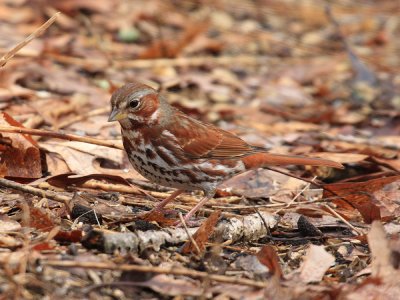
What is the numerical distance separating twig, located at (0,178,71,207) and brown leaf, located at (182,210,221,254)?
29.5 inches

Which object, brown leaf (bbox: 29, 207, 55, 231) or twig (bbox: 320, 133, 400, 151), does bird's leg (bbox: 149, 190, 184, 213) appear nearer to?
brown leaf (bbox: 29, 207, 55, 231)

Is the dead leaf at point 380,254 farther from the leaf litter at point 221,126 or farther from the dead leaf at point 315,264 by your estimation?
the dead leaf at point 315,264

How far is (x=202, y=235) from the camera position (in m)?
3.99

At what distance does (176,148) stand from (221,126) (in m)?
2.44

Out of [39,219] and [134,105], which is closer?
[39,219]

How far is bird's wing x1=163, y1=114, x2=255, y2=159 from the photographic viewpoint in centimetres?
483

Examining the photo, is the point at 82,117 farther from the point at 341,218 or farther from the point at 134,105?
the point at 341,218

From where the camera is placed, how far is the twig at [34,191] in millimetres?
4172

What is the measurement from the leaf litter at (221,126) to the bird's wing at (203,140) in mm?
336

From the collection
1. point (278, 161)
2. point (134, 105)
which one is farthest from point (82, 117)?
point (278, 161)

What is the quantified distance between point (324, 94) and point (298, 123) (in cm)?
141

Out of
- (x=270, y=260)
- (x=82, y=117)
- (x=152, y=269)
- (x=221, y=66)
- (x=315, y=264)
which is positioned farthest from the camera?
(x=221, y=66)

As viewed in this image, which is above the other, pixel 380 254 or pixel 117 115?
pixel 117 115

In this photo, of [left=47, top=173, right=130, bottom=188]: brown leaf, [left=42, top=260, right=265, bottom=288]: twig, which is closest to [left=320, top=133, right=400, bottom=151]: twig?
[left=47, top=173, right=130, bottom=188]: brown leaf
